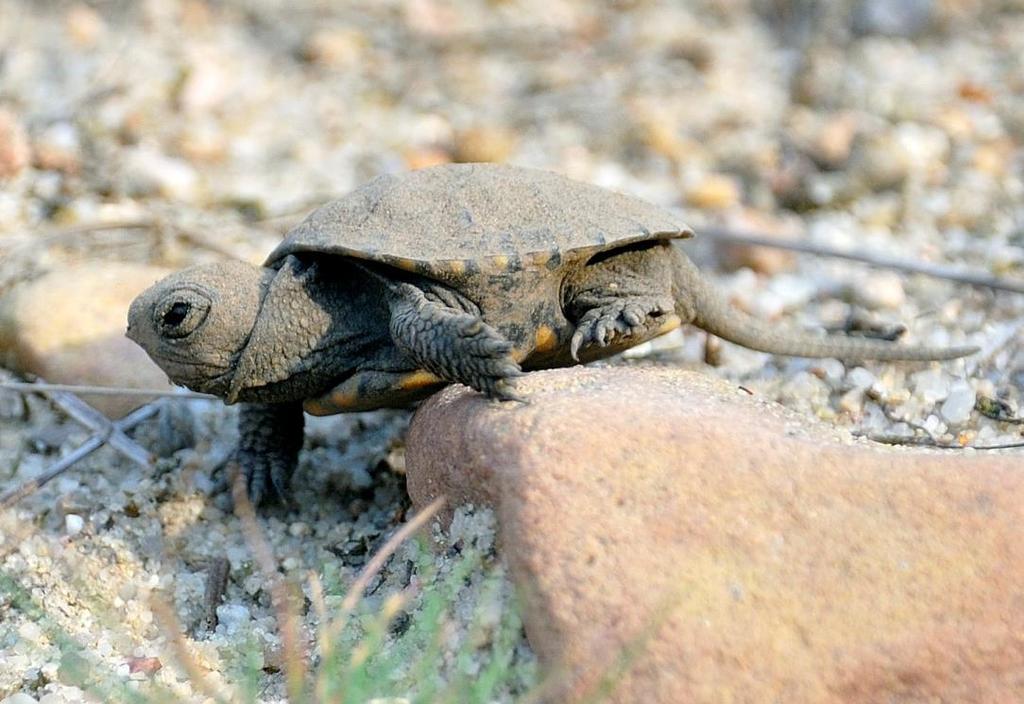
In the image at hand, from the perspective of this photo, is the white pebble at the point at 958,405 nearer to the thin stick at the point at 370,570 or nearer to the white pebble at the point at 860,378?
the white pebble at the point at 860,378

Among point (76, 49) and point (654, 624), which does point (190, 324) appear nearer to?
point (654, 624)

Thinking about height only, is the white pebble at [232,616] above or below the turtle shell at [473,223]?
below

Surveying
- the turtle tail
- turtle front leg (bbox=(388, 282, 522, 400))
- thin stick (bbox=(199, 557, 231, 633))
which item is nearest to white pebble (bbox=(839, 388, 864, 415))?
the turtle tail

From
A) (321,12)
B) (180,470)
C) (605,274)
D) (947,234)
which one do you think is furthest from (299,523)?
(321,12)

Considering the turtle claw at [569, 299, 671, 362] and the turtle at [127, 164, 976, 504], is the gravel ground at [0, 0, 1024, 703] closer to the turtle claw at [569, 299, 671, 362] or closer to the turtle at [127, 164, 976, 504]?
the turtle at [127, 164, 976, 504]

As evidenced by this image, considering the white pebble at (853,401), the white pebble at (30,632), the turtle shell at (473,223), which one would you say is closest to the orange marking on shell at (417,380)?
the turtle shell at (473,223)

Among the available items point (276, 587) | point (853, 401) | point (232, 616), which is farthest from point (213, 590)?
point (853, 401)

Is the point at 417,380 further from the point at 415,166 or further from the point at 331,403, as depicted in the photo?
the point at 415,166
